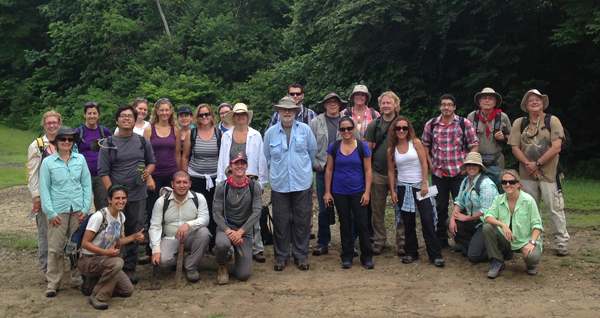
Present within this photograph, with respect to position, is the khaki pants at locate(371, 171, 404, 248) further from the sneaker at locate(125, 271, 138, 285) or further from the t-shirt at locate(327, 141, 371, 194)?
A: the sneaker at locate(125, 271, 138, 285)

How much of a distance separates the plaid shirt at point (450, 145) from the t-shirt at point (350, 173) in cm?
99

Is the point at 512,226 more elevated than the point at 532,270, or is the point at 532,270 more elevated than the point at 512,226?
the point at 512,226

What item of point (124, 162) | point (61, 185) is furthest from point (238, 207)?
point (61, 185)

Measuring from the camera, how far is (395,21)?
1483cm

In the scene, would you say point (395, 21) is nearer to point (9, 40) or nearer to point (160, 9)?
point (160, 9)

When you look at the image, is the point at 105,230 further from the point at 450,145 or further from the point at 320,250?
the point at 450,145

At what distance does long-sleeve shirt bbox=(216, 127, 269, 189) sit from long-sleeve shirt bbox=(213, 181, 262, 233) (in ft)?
1.00

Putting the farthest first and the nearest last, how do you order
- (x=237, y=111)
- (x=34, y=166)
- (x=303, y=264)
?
1. (x=237, y=111)
2. (x=303, y=264)
3. (x=34, y=166)

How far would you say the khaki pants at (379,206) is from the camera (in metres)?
6.96

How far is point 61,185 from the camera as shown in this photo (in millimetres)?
5793

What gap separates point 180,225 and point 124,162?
0.96m

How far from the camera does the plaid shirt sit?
22.2 ft

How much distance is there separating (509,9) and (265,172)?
9.56m

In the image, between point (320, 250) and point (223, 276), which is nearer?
point (223, 276)
